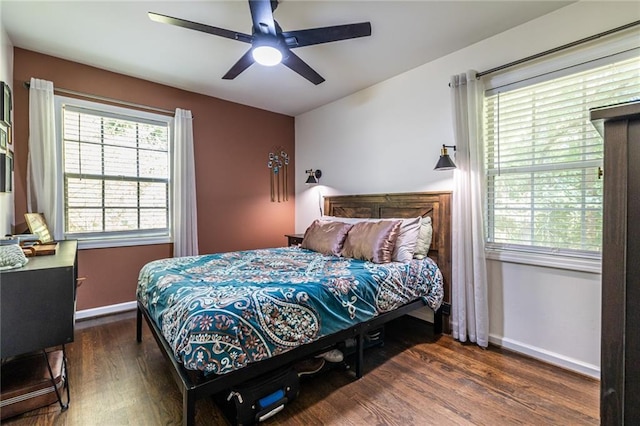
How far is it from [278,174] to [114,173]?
2.13m

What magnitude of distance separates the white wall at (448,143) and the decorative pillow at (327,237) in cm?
73

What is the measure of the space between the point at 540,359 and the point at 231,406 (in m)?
2.31

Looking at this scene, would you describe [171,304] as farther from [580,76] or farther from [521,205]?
[580,76]

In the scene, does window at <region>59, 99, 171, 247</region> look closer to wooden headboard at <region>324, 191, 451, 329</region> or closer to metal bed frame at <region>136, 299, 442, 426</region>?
metal bed frame at <region>136, 299, 442, 426</region>

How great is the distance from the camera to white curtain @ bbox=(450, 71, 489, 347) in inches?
100

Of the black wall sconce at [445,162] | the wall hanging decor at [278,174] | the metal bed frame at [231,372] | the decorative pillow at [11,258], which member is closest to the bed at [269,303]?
the metal bed frame at [231,372]

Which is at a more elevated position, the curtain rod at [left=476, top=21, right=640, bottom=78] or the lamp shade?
the curtain rod at [left=476, top=21, right=640, bottom=78]

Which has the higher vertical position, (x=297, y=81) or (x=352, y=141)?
(x=297, y=81)

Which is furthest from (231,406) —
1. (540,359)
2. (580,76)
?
(580,76)

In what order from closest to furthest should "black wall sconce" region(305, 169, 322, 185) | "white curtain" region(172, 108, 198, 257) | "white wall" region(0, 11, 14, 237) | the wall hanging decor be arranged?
"white wall" region(0, 11, 14, 237), "white curtain" region(172, 108, 198, 257), "black wall sconce" region(305, 169, 322, 185), the wall hanging decor

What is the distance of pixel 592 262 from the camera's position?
2102 mm

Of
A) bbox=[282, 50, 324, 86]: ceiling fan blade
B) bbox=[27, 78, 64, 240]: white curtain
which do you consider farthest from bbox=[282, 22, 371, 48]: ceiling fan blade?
bbox=[27, 78, 64, 240]: white curtain

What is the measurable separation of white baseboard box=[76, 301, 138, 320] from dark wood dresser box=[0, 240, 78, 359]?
1784mm

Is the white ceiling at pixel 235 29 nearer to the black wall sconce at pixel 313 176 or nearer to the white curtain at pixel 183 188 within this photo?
the white curtain at pixel 183 188
